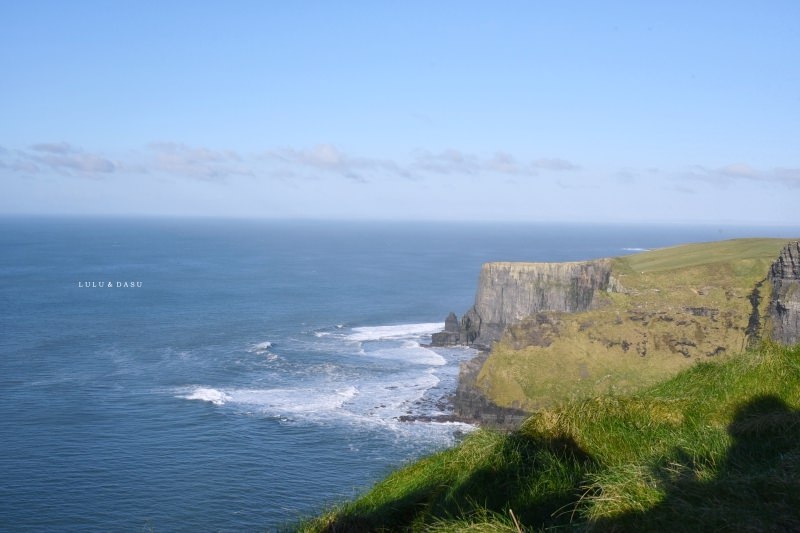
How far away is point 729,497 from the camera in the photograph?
322 inches

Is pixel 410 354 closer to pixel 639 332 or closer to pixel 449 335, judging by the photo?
pixel 449 335

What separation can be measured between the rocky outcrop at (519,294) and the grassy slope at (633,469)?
71203 millimetres

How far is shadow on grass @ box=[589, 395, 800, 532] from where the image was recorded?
7.58 m

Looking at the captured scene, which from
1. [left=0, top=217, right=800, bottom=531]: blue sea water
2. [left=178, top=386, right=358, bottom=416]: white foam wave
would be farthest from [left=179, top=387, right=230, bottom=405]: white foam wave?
[left=0, top=217, right=800, bottom=531]: blue sea water

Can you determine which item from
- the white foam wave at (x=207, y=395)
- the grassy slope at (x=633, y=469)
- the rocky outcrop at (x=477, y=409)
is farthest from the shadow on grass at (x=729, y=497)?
the white foam wave at (x=207, y=395)

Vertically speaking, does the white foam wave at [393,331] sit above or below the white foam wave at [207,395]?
above

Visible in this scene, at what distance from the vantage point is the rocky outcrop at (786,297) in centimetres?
5775

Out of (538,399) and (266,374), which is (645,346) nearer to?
(538,399)

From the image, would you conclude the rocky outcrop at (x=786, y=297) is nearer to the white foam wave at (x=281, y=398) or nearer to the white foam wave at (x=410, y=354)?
the white foam wave at (x=410, y=354)

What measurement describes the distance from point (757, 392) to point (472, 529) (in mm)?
7797

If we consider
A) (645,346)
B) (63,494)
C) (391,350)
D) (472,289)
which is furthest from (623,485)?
(472,289)

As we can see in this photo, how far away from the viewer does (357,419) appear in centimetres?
5612

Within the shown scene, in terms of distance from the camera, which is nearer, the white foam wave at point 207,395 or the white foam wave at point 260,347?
the white foam wave at point 207,395

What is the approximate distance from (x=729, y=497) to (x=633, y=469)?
4.81ft
